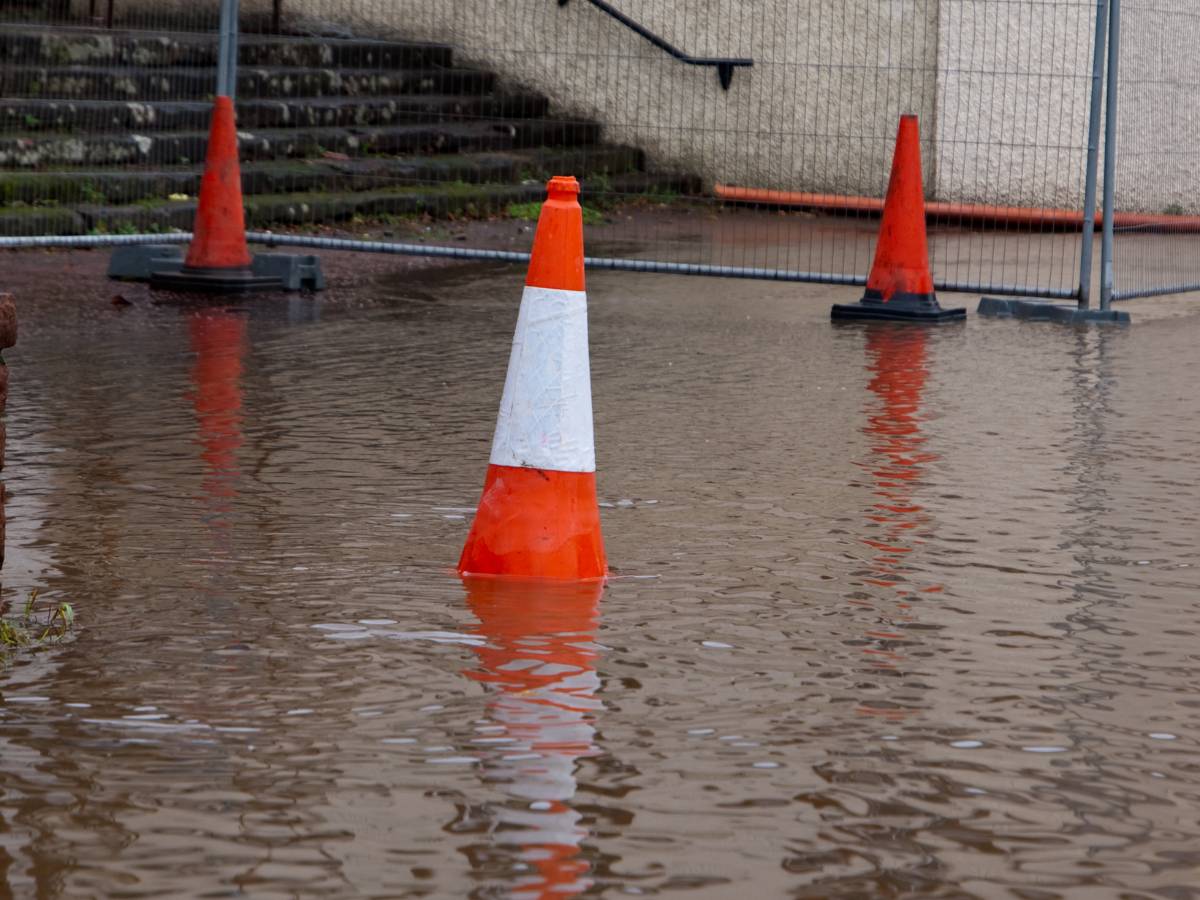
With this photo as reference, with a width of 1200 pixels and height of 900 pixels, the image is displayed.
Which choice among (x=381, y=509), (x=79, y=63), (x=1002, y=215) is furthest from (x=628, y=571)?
(x=1002, y=215)

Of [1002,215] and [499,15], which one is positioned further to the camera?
[499,15]

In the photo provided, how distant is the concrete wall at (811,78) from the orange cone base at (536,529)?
10633 mm

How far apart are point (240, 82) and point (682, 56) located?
395cm

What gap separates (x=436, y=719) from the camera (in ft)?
11.5

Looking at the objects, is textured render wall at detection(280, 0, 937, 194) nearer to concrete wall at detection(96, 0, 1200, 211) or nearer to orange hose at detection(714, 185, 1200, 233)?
concrete wall at detection(96, 0, 1200, 211)

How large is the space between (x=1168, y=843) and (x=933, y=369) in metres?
5.43

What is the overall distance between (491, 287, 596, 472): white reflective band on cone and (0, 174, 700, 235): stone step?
740 cm

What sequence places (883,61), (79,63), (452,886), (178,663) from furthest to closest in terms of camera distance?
(883,61) → (79,63) → (178,663) → (452,886)

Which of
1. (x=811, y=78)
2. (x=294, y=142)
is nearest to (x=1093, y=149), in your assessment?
(x=294, y=142)

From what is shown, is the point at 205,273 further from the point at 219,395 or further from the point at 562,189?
the point at 562,189

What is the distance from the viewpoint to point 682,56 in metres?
17.5

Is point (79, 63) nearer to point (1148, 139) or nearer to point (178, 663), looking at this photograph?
point (1148, 139)

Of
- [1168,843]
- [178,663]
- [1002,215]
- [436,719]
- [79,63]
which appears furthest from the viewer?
[1002,215]

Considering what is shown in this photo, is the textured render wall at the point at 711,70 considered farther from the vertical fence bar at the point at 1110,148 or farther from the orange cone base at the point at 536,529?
the orange cone base at the point at 536,529
